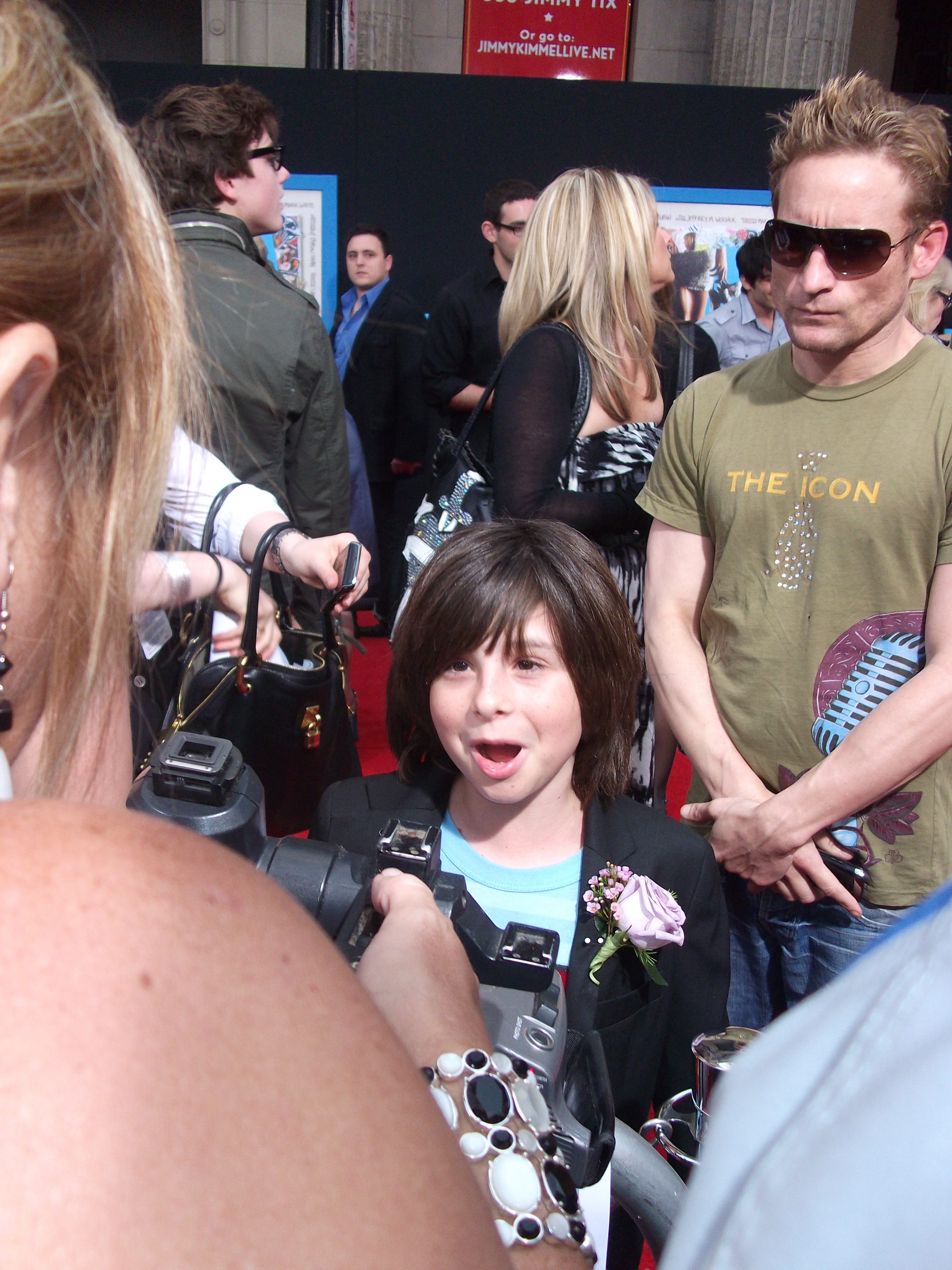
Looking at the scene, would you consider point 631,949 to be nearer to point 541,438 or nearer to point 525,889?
point 525,889

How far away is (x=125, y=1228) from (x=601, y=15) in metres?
9.57

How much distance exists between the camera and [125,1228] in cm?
36

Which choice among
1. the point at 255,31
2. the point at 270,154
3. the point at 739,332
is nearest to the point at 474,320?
the point at 739,332

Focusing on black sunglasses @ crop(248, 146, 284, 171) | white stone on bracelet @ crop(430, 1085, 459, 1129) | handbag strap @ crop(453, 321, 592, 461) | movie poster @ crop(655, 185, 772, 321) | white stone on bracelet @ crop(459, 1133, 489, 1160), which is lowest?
white stone on bracelet @ crop(459, 1133, 489, 1160)

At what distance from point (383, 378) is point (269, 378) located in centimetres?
351

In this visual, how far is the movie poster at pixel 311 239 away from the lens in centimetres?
614

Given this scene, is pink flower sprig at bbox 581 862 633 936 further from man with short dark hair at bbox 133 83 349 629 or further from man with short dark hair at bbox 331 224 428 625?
man with short dark hair at bbox 331 224 428 625

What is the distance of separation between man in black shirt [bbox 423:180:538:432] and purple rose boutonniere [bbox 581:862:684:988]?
3.55 metres

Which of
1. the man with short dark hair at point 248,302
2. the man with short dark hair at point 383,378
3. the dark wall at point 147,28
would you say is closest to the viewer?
the man with short dark hair at point 248,302

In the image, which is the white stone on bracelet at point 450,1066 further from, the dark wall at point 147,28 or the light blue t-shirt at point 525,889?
the dark wall at point 147,28

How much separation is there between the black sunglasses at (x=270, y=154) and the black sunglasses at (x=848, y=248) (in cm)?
148

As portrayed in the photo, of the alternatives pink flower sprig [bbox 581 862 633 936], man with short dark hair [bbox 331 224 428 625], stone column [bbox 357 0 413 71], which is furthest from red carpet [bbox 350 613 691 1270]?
stone column [bbox 357 0 413 71]

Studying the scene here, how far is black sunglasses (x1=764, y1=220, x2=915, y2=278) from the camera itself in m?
1.61

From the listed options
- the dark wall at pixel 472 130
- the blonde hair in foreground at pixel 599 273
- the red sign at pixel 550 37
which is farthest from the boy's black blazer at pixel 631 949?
the red sign at pixel 550 37
